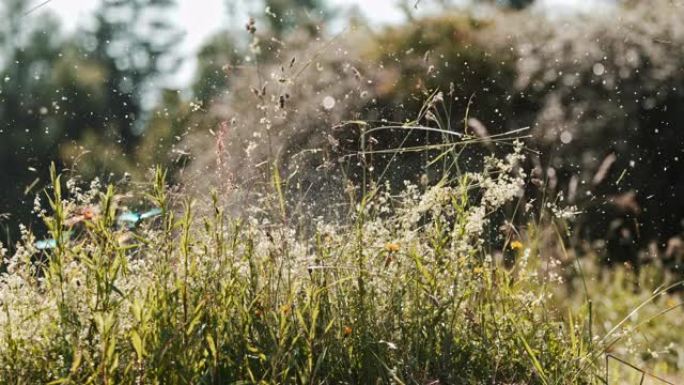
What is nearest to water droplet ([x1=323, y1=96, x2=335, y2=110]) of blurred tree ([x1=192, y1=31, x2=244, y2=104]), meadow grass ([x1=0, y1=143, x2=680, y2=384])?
meadow grass ([x1=0, y1=143, x2=680, y2=384])

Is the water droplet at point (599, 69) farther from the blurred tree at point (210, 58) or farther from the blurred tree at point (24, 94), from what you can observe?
the blurred tree at point (210, 58)

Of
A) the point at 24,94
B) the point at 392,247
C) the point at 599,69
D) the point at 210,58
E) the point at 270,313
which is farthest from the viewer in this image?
the point at 210,58

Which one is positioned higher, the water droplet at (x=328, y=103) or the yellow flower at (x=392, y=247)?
the water droplet at (x=328, y=103)

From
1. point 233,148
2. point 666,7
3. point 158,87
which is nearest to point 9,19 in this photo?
point 158,87

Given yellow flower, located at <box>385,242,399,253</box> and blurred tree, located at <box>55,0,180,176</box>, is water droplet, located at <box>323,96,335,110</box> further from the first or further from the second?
blurred tree, located at <box>55,0,180,176</box>

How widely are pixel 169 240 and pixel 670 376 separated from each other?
2268 mm

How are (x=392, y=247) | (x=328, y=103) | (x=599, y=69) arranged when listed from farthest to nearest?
(x=328, y=103)
(x=599, y=69)
(x=392, y=247)

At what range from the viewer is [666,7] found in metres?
5.80

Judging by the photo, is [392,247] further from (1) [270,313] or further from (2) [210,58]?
(2) [210,58]

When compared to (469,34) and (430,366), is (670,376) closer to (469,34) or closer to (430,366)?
(430,366)

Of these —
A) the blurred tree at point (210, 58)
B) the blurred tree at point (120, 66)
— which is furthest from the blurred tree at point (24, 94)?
the blurred tree at point (210, 58)

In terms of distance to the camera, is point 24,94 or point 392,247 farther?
point 24,94

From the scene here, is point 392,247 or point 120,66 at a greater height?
point 120,66

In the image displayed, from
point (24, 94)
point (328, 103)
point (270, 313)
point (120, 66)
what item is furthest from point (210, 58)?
point (270, 313)
